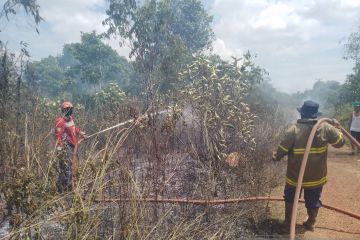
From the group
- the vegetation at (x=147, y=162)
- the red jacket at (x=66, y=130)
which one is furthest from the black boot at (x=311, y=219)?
the red jacket at (x=66, y=130)

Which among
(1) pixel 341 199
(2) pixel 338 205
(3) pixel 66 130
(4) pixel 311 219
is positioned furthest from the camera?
(3) pixel 66 130

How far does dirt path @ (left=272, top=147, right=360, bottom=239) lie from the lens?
436cm

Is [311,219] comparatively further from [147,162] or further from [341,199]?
[147,162]

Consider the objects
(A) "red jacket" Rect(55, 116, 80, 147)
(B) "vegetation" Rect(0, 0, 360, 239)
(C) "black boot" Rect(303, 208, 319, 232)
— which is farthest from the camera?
(A) "red jacket" Rect(55, 116, 80, 147)

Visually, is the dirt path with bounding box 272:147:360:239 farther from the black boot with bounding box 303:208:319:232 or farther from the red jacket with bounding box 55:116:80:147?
the red jacket with bounding box 55:116:80:147

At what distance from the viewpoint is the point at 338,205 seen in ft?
17.9

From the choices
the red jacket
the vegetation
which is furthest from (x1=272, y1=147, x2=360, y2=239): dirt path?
the red jacket

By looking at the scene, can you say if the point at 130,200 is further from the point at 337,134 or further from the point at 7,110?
the point at 7,110

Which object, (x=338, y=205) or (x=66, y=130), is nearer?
(x=338, y=205)

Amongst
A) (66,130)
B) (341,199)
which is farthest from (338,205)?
(66,130)

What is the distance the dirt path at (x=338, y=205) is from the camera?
14.3 ft

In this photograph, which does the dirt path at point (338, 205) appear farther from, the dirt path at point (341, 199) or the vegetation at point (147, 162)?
the vegetation at point (147, 162)

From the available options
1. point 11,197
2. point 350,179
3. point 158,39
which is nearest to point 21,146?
point 11,197

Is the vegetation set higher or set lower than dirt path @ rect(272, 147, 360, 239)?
higher
